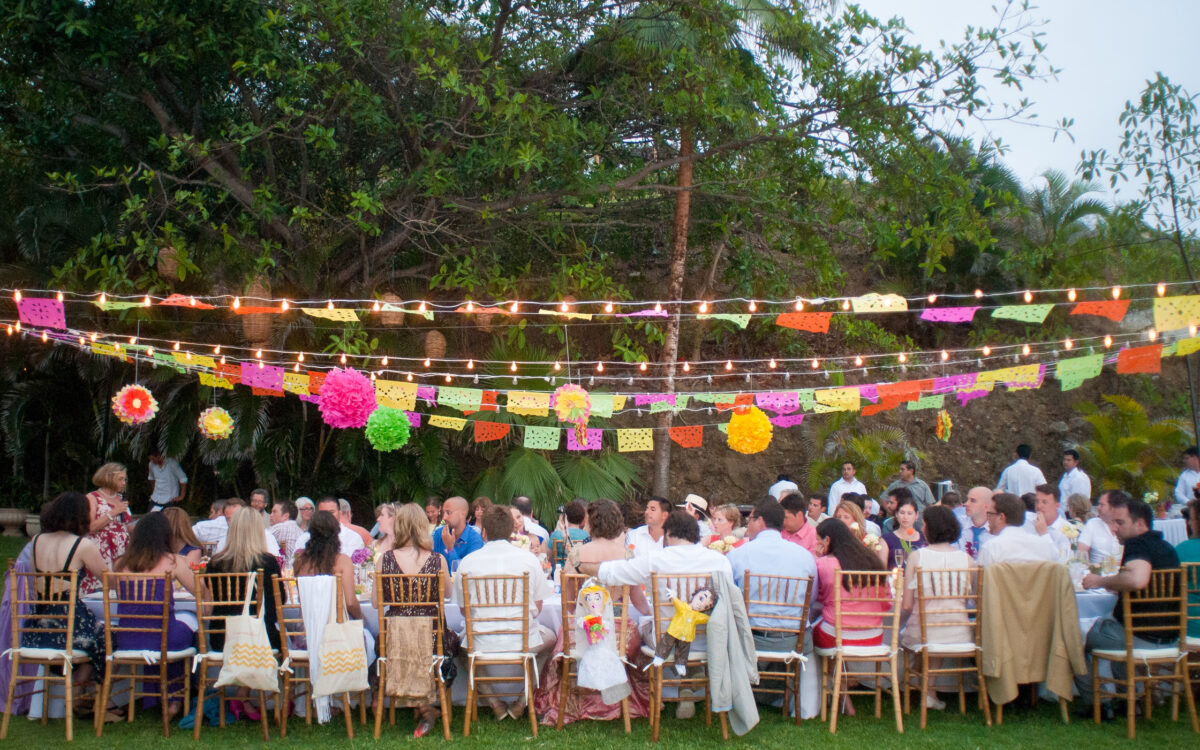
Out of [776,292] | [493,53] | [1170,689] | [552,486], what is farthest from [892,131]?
[1170,689]

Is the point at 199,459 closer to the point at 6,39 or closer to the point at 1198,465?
the point at 6,39

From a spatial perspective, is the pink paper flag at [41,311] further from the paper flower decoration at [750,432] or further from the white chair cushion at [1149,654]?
the white chair cushion at [1149,654]

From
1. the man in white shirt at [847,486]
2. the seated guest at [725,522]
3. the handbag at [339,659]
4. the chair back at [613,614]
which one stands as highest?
the man in white shirt at [847,486]

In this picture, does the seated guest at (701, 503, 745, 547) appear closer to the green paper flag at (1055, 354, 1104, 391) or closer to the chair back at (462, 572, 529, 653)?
the chair back at (462, 572, 529, 653)

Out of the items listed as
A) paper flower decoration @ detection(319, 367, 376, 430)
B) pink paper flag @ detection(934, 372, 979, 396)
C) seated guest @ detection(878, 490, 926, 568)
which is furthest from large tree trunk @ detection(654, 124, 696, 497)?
seated guest @ detection(878, 490, 926, 568)

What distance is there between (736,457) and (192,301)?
10.4 m

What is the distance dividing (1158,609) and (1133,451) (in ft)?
32.4

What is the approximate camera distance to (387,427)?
9242 millimetres

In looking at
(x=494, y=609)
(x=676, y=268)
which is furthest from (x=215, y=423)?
(x=676, y=268)

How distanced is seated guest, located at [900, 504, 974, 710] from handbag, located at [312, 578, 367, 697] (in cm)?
327

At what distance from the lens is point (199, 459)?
536 inches

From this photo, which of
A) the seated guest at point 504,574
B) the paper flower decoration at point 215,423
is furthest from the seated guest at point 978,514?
the paper flower decoration at point 215,423

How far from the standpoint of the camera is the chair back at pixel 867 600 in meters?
5.61

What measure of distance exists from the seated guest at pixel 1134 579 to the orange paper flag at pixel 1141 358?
321cm
